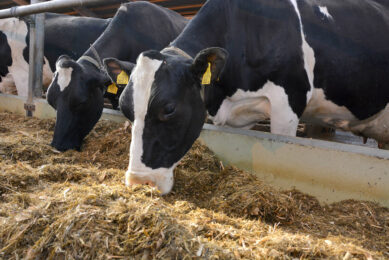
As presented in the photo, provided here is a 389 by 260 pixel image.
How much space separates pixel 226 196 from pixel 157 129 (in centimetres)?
67

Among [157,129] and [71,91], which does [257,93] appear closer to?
[157,129]

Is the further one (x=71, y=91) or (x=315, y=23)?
(x=71, y=91)

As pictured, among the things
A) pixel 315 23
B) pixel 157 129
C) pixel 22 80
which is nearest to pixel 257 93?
pixel 315 23

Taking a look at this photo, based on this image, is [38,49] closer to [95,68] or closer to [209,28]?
[95,68]

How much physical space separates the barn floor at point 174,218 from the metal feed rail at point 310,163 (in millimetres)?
108

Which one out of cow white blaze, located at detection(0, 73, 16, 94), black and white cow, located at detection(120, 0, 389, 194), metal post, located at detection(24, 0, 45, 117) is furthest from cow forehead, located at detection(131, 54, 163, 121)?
cow white blaze, located at detection(0, 73, 16, 94)

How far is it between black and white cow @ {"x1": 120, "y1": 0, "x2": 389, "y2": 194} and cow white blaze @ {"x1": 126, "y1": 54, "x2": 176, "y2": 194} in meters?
0.30

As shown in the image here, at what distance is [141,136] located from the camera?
2297 mm

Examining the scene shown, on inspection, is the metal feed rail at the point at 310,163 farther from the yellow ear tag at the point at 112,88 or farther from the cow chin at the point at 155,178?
the yellow ear tag at the point at 112,88

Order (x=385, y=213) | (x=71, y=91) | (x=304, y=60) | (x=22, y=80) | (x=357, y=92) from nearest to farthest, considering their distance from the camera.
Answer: (x=385, y=213) → (x=304, y=60) → (x=357, y=92) → (x=71, y=91) → (x=22, y=80)

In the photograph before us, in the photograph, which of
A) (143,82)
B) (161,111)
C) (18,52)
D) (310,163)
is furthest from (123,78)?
(18,52)

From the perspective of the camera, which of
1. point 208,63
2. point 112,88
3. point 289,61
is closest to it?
point 208,63

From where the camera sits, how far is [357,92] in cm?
345

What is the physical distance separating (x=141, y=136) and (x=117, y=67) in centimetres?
98
